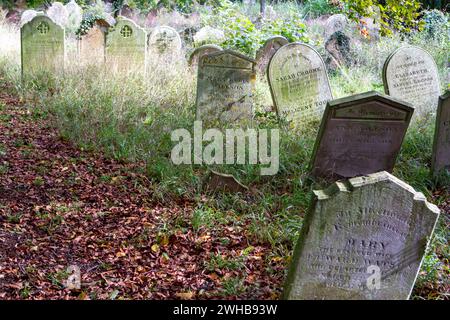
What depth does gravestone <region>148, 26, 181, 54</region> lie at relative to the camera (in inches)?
431

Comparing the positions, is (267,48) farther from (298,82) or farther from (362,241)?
(362,241)

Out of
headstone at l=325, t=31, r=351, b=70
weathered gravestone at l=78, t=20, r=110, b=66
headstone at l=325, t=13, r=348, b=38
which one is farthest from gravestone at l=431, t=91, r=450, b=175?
headstone at l=325, t=13, r=348, b=38

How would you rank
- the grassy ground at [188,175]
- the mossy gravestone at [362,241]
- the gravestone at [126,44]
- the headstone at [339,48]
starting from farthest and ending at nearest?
the headstone at [339,48] < the gravestone at [126,44] < the grassy ground at [188,175] < the mossy gravestone at [362,241]

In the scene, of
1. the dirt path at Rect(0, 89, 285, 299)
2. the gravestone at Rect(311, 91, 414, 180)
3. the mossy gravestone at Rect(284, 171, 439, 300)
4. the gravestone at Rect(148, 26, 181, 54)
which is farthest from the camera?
the gravestone at Rect(148, 26, 181, 54)

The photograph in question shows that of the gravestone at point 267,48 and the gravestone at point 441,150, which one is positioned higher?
the gravestone at point 267,48

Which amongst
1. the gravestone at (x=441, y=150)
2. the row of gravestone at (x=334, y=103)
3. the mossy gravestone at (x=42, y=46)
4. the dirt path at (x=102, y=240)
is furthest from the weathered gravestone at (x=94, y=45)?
the gravestone at (x=441, y=150)

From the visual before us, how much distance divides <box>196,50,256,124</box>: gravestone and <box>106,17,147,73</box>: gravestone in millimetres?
2853

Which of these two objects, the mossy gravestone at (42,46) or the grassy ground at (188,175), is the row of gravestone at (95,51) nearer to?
the mossy gravestone at (42,46)

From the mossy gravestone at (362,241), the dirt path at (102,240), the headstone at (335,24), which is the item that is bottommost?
the dirt path at (102,240)

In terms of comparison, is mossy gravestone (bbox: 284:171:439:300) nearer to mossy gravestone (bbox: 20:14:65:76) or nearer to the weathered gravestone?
the weathered gravestone

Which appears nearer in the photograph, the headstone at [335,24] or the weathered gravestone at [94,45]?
the weathered gravestone at [94,45]

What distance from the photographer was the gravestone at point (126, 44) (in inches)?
382

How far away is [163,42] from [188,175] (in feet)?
20.2
